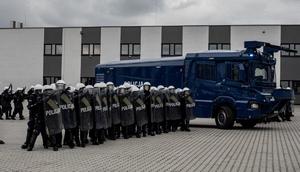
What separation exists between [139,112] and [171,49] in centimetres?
3550

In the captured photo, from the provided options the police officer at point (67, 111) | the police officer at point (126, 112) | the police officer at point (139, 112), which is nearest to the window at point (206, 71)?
the police officer at point (139, 112)

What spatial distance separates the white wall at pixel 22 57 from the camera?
5578 cm

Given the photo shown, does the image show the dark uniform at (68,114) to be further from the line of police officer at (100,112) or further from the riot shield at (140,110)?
the riot shield at (140,110)

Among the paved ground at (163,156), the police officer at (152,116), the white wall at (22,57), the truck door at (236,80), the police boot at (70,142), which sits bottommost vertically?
the paved ground at (163,156)

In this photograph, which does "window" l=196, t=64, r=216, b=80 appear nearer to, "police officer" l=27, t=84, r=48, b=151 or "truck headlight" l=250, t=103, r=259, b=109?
"truck headlight" l=250, t=103, r=259, b=109

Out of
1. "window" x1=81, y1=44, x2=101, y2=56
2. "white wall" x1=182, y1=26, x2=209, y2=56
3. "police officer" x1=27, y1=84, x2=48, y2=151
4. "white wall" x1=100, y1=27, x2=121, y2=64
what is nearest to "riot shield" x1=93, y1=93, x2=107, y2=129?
"police officer" x1=27, y1=84, x2=48, y2=151

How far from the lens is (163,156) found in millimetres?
13102

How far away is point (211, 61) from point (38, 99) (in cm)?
1127

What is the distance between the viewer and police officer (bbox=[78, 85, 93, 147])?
49.9 ft

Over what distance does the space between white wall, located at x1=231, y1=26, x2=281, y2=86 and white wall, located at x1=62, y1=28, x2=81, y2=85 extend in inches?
603

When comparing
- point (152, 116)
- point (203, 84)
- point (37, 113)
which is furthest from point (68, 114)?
point (203, 84)

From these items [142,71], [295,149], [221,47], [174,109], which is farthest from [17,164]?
[221,47]

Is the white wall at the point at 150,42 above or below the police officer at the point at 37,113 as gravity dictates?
above

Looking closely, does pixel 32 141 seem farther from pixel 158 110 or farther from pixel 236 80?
pixel 236 80
